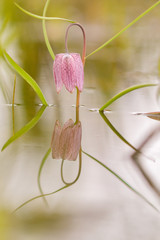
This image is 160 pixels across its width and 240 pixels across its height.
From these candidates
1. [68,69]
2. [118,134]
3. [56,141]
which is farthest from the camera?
[68,69]

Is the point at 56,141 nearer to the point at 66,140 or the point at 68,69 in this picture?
the point at 66,140

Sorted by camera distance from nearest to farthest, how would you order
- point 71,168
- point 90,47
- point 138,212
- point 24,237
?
1. point 24,237
2. point 138,212
3. point 71,168
4. point 90,47

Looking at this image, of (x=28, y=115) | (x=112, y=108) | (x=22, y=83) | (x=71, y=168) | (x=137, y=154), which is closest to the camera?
(x=71, y=168)

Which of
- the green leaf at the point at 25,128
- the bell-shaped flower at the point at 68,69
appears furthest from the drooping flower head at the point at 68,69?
the green leaf at the point at 25,128

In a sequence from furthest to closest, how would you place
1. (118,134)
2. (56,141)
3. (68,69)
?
(68,69) < (118,134) < (56,141)

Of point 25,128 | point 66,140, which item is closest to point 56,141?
point 66,140

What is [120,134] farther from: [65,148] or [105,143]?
[65,148]

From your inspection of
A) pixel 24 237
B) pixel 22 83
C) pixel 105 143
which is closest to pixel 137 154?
pixel 105 143
